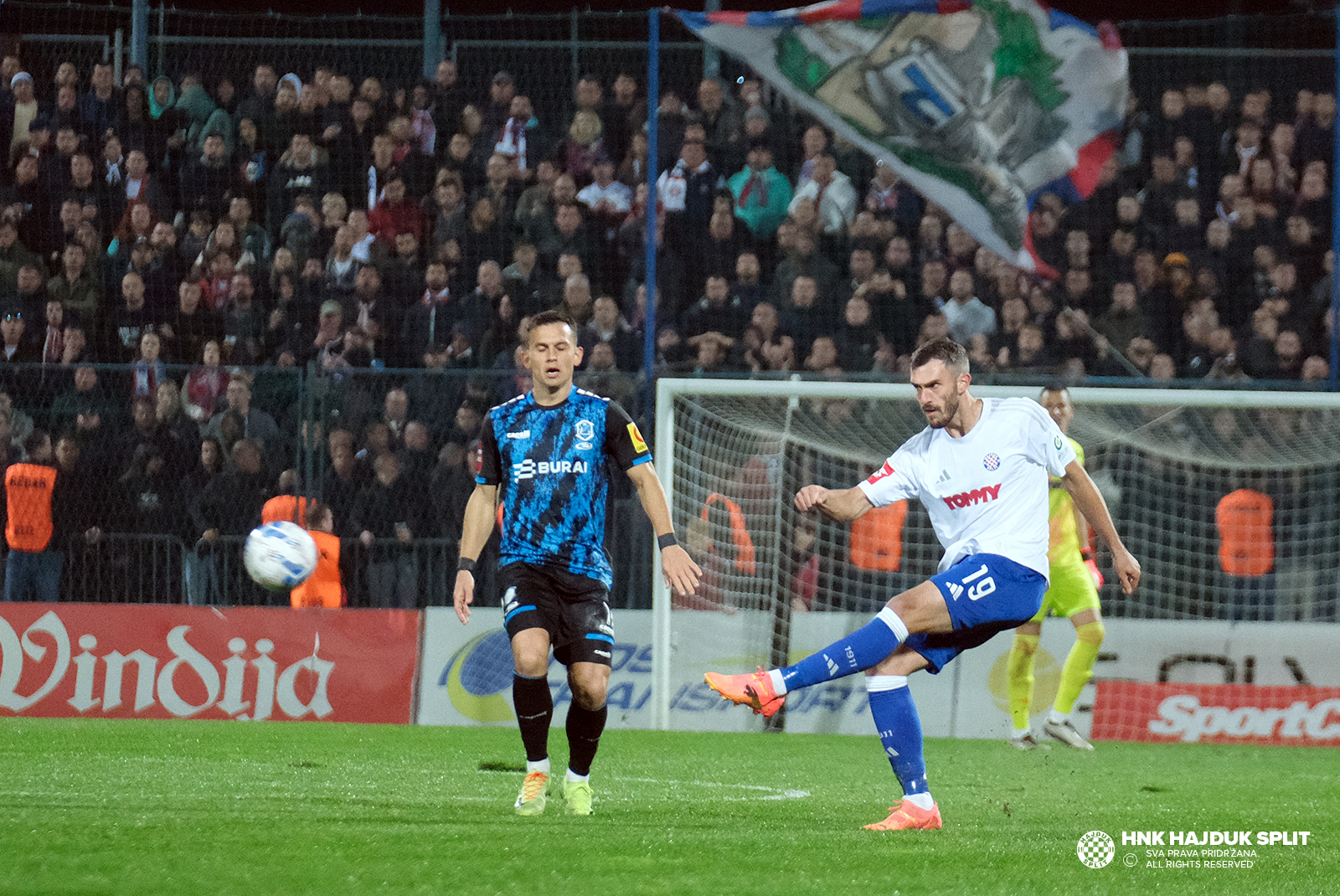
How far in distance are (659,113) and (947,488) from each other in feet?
24.9

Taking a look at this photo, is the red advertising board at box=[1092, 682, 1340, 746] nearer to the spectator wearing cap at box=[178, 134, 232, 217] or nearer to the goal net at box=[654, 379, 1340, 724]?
the goal net at box=[654, 379, 1340, 724]

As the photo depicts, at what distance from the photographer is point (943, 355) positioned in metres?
6.48

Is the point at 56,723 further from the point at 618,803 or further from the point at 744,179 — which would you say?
the point at 744,179

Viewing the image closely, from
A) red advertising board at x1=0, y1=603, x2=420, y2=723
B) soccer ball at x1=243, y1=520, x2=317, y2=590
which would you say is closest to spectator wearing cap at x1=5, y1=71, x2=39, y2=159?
red advertising board at x1=0, y1=603, x2=420, y2=723

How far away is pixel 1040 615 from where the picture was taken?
11258 mm

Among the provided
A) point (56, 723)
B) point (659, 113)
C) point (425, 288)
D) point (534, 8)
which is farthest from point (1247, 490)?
point (534, 8)

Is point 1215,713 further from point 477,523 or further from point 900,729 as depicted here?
point 477,523

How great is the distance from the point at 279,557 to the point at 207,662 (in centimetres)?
265

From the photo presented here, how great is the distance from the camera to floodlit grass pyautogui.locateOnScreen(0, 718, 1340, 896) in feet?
16.0

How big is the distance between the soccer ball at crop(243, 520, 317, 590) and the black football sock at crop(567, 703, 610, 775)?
11.3 ft

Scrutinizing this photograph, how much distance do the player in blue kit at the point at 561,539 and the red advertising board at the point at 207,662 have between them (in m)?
5.44

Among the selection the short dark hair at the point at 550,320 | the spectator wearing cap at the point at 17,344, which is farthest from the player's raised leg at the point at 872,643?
the spectator wearing cap at the point at 17,344

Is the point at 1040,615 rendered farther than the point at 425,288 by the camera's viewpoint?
No

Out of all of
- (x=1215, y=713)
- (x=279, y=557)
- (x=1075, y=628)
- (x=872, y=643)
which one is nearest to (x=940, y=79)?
(x=1075, y=628)
